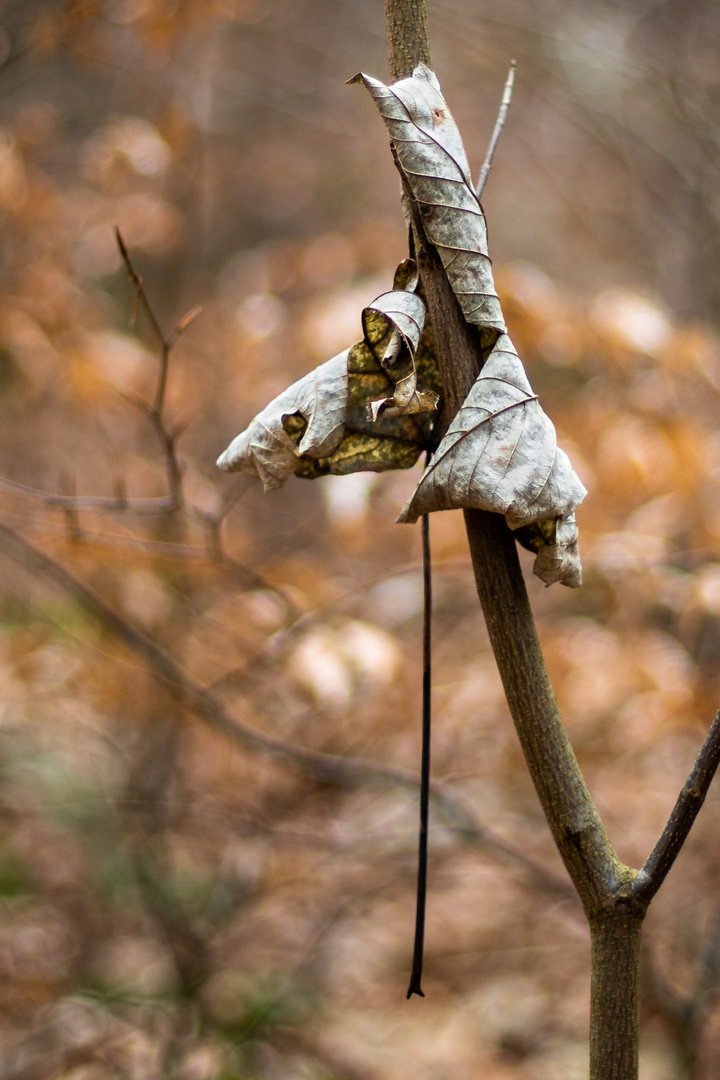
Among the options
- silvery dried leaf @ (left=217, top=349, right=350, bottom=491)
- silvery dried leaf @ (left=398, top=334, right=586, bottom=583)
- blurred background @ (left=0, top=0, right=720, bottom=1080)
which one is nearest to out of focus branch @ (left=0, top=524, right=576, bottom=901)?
blurred background @ (left=0, top=0, right=720, bottom=1080)

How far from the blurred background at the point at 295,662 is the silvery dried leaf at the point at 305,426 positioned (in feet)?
2.24

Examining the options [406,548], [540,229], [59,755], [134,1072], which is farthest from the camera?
[540,229]

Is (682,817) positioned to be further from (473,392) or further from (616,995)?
(473,392)

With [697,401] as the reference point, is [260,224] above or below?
above

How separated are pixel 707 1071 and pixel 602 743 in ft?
2.79

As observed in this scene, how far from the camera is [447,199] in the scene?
410 mm

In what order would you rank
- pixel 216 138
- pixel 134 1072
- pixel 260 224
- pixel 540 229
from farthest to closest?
pixel 540 229, pixel 260 224, pixel 216 138, pixel 134 1072

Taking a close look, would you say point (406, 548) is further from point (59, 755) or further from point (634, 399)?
point (59, 755)

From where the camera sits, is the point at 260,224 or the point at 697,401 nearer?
the point at 697,401

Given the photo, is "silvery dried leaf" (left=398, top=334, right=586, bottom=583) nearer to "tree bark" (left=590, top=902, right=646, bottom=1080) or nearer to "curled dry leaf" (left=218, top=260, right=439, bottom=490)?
"curled dry leaf" (left=218, top=260, right=439, bottom=490)

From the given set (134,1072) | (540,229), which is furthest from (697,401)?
(540,229)

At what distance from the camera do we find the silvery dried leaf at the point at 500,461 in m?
0.39

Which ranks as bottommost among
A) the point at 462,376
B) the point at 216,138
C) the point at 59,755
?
the point at 59,755

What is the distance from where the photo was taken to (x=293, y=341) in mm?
2150
